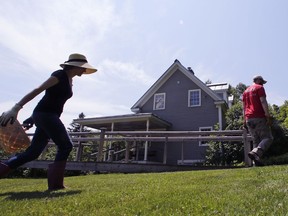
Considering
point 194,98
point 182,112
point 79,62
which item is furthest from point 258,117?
point 194,98

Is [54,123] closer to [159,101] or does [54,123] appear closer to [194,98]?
[194,98]

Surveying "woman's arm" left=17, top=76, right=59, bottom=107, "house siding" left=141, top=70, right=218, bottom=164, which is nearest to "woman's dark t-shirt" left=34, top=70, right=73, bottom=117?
"woman's arm" left=17, top=76, right=59, bottom=107

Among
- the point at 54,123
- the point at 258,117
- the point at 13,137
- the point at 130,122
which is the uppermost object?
the point at 130,122

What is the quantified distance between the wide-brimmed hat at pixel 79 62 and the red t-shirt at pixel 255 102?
→ 3.85 m

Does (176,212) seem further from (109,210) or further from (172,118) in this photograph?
(172,118)

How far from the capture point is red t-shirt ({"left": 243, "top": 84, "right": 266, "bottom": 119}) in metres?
6.87

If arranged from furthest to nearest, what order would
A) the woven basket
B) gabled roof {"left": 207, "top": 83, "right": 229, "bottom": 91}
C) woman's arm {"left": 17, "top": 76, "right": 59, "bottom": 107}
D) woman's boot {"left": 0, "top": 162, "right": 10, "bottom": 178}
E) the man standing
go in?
gabled roof {"left": 207, "top": 83, "right": 229, "bottom": 91}, the man standing, the woven basket, woman's boot {"left": 0, "top": 162, "right": 10, "bottom": 178}, woman's arm {"left": 17, "top": 76, "right": 59, "bottom": 107}

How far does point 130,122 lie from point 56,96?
53.7 ft

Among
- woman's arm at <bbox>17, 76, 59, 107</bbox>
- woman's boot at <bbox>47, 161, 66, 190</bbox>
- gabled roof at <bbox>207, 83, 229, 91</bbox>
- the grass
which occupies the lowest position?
the grass

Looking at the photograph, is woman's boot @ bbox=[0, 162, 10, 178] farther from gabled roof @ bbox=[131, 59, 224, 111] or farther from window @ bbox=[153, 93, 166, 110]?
gabled roof @ bbox=[131, 59, 224, 111]

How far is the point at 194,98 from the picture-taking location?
21922 mm

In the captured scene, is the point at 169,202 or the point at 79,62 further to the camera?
the point at 79,62

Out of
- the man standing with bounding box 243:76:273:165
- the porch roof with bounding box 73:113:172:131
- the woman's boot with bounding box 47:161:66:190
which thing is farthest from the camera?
the porch roof with bounding box 73:113:172:131

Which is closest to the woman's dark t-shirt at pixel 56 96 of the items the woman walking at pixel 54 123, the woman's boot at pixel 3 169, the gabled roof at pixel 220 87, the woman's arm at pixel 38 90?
the woman walking at pixel 54 123
